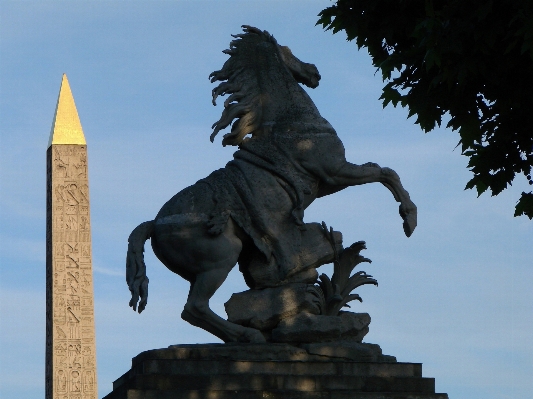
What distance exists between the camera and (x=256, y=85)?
18.9m

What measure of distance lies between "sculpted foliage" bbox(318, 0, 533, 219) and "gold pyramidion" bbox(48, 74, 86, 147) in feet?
72.1

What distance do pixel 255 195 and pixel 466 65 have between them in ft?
12.1

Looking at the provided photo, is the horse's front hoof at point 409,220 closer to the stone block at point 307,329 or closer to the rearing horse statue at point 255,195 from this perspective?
the rearing horse statue at point 255,195

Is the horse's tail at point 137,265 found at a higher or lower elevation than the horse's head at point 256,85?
lower

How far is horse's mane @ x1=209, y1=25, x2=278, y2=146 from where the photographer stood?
1867cm

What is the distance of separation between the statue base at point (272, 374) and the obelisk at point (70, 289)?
63.1 feet

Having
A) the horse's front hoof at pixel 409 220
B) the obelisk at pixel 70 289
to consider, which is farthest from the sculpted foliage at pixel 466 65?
the obelisk at pixel 70 289

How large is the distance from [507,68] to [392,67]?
0.96 meters

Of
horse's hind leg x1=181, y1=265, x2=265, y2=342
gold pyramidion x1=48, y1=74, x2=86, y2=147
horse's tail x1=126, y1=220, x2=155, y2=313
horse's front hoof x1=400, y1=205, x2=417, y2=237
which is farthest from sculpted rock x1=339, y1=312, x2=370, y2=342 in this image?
gold pyramidion x1=48, y1=74, x2=86, y2=147

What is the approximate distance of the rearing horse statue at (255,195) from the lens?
17984mm

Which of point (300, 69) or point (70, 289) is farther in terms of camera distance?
point (70, 289)

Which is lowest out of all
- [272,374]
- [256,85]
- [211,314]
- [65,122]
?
[272,374]

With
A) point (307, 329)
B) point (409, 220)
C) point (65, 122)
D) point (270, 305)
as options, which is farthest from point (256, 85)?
point (65, 122)

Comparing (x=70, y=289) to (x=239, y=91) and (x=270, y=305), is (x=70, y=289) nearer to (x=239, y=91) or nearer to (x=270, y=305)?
(x=239, y=91)
